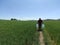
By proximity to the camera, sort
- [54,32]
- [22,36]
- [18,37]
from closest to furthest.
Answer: [18,37] < [22,36] < [54,32]

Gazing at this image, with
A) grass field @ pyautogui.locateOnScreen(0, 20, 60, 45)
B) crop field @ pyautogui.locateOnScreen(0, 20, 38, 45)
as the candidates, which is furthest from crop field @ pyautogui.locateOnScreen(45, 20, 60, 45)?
crop field @ pyautogui.locateOnScreen(0, 20, 38, 45)

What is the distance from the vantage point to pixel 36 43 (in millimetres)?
26281

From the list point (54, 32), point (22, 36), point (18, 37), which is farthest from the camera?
point (54, 32)

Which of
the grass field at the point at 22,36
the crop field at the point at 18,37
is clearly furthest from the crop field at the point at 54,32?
the crop field at the point at 18,37

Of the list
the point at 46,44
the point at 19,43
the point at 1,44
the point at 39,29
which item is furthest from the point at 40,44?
the point at 39,29

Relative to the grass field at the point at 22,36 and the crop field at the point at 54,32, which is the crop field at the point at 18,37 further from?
the crop field at the point at 54,32

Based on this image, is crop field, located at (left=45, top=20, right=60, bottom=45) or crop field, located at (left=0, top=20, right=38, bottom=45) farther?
crop field, located at (left=45, top=20, right=60, bottom=45)

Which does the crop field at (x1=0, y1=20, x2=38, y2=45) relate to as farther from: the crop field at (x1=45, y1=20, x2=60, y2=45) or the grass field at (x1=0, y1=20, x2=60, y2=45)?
the crop field at (x1=45, y1=20, x2=60, y2=45)

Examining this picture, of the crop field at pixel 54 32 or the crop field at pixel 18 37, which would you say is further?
the crop field at pixel 54 32

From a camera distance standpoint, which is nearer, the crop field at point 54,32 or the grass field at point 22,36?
the grass field at point 22,36

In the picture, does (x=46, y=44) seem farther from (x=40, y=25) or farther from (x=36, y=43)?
(x=40, y=25)

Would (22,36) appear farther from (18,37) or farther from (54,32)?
(54,32)

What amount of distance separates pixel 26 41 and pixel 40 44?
9.28 feet

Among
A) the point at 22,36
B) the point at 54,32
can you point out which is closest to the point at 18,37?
the point at 22,36
